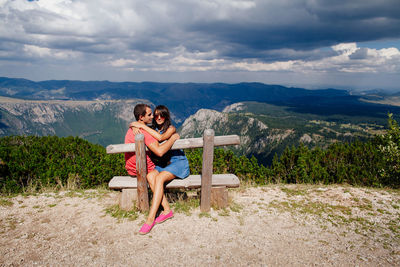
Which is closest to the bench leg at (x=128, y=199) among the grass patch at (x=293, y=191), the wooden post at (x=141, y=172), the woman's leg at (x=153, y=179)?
the wooden post at (x=141, y=172)

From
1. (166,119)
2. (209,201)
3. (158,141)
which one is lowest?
(209,201)

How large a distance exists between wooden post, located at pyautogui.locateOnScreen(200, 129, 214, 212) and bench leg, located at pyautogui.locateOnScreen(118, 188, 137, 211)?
2.02m

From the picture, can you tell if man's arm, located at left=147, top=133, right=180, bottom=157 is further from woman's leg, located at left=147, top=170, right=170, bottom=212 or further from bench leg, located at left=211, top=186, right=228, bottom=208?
bench leg, located at left=211, top=186, right=228, bottom=208

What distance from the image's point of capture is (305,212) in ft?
22.9

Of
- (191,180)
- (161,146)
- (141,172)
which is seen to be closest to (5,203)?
(141,172)

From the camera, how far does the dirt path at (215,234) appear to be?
15.5ft

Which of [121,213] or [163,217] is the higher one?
[163,217]

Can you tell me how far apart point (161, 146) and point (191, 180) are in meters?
1.44

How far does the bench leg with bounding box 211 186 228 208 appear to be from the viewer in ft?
22.2

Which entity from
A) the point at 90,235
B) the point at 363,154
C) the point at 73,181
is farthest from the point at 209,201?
the point at 363,154

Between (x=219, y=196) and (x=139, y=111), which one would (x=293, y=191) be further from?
(x=139, y=111)

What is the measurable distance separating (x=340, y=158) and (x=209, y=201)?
9.31m

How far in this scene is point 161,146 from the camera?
5965 mm

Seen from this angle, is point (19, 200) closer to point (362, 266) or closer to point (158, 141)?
point (158, 141)
